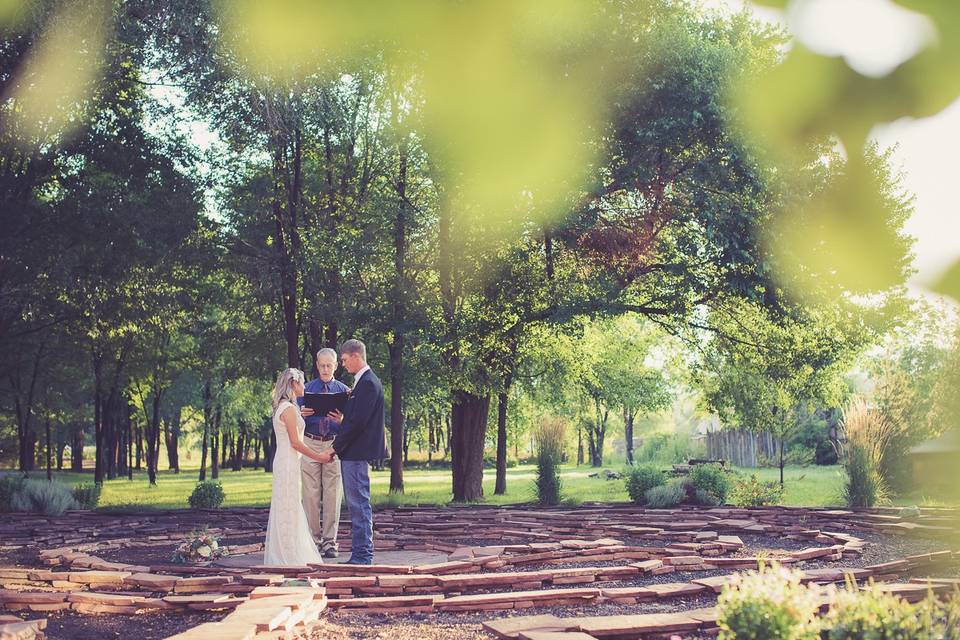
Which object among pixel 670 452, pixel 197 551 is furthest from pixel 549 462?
pixel 670 452

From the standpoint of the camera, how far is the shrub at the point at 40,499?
17266 millimetres

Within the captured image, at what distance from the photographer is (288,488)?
1013 cm

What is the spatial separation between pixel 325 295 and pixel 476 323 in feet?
12.8

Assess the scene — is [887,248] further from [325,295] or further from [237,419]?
[237,419]

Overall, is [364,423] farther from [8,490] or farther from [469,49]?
[8,490]

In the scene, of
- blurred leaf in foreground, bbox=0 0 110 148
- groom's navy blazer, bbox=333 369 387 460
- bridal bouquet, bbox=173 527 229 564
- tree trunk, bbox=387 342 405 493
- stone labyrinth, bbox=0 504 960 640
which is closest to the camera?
stone labyrinth, bbox=0 504 960 640

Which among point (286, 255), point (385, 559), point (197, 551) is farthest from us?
point (286, 255)

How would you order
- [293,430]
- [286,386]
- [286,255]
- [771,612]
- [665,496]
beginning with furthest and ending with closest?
1. [286,255]
2. [665,496]
3. [286,386]
4. [293,430]
5. [771,612]

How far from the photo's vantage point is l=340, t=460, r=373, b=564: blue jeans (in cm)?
959

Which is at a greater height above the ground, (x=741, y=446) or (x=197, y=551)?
(x=197, y=551)

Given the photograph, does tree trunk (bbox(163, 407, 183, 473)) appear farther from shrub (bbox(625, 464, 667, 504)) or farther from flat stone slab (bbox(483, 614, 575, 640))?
flat stone slab (bbox(483, 614, 575, 640))

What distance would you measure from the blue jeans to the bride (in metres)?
0.66

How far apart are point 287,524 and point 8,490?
10.9 meters

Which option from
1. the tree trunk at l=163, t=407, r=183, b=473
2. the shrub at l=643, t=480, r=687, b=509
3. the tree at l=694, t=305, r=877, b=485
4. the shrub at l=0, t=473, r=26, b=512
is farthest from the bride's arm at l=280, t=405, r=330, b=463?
the tree trunk at l=163, t=407, r=183, b=473
